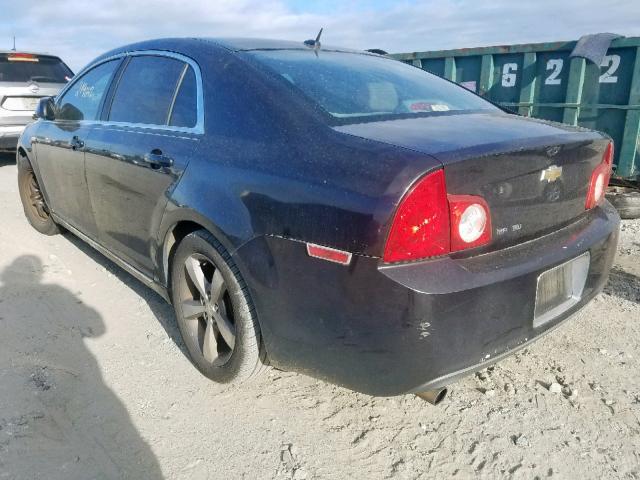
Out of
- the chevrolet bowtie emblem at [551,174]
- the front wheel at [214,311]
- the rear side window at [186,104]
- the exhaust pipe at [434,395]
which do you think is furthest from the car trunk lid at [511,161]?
the rear side window at [186,104]

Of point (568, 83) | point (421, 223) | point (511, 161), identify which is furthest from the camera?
point (568, 83)

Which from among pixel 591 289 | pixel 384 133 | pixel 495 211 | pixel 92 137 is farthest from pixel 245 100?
pixel 591 289

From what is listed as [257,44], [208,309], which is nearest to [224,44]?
[257,44]

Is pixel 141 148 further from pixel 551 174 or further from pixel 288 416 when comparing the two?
pixel 551 174

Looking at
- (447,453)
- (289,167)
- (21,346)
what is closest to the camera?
(289,167)

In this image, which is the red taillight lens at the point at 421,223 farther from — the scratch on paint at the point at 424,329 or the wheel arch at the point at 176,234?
the wheel arch at the point at 176,234

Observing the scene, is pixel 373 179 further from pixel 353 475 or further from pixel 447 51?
pixel 447 51

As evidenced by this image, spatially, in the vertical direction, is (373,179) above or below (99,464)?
above

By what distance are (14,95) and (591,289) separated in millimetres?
8648

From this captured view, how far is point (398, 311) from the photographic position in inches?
68.1

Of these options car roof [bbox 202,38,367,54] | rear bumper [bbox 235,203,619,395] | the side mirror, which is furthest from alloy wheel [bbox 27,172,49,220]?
rear bumper [bbox 235,203,619,395]

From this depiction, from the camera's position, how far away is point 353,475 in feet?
6.68

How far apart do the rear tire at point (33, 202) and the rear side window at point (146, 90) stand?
1970 mm

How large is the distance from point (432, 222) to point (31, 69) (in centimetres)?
872
